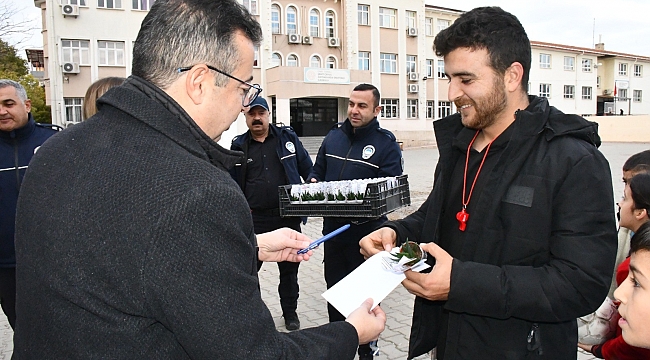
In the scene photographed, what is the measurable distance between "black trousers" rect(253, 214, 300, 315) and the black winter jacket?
10.2 ft

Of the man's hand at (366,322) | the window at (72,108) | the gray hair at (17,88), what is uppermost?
the window at (72,108)

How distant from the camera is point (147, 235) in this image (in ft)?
3.86

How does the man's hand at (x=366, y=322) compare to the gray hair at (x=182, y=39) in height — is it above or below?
below

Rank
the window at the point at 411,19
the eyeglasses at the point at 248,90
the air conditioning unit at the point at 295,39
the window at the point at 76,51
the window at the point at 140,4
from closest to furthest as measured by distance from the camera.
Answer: the eyeglasses at the point at 248,90 → the window at the point at 76,51 → the window at the point at 140,4 → the air conditioning unit at the point at 295,39 → the window at the point at 411,19

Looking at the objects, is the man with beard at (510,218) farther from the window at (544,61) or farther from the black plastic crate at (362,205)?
the window at (544,61)

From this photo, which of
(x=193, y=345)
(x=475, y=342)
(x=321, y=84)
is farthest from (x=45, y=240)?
(x=321, y=84)

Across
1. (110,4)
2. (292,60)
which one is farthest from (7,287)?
(292,60)

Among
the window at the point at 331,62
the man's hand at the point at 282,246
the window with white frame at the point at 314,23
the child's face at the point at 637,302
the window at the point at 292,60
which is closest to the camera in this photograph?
the child's face at the point at 637,302

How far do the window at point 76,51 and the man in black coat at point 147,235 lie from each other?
32.1 m

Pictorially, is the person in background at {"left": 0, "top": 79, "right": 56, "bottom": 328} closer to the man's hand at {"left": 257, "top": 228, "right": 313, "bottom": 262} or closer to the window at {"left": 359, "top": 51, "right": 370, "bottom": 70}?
the man's hand at {"left": 257, "top": 228, "right": 313, "bottom": 262}

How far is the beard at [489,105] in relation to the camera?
2199 millimetres

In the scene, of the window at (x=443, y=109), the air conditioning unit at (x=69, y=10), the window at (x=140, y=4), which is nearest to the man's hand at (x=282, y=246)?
the air conditioning unit at (x=69, y=10)

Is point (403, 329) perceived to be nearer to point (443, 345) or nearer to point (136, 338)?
point (443, 345)

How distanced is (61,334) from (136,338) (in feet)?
0.75
